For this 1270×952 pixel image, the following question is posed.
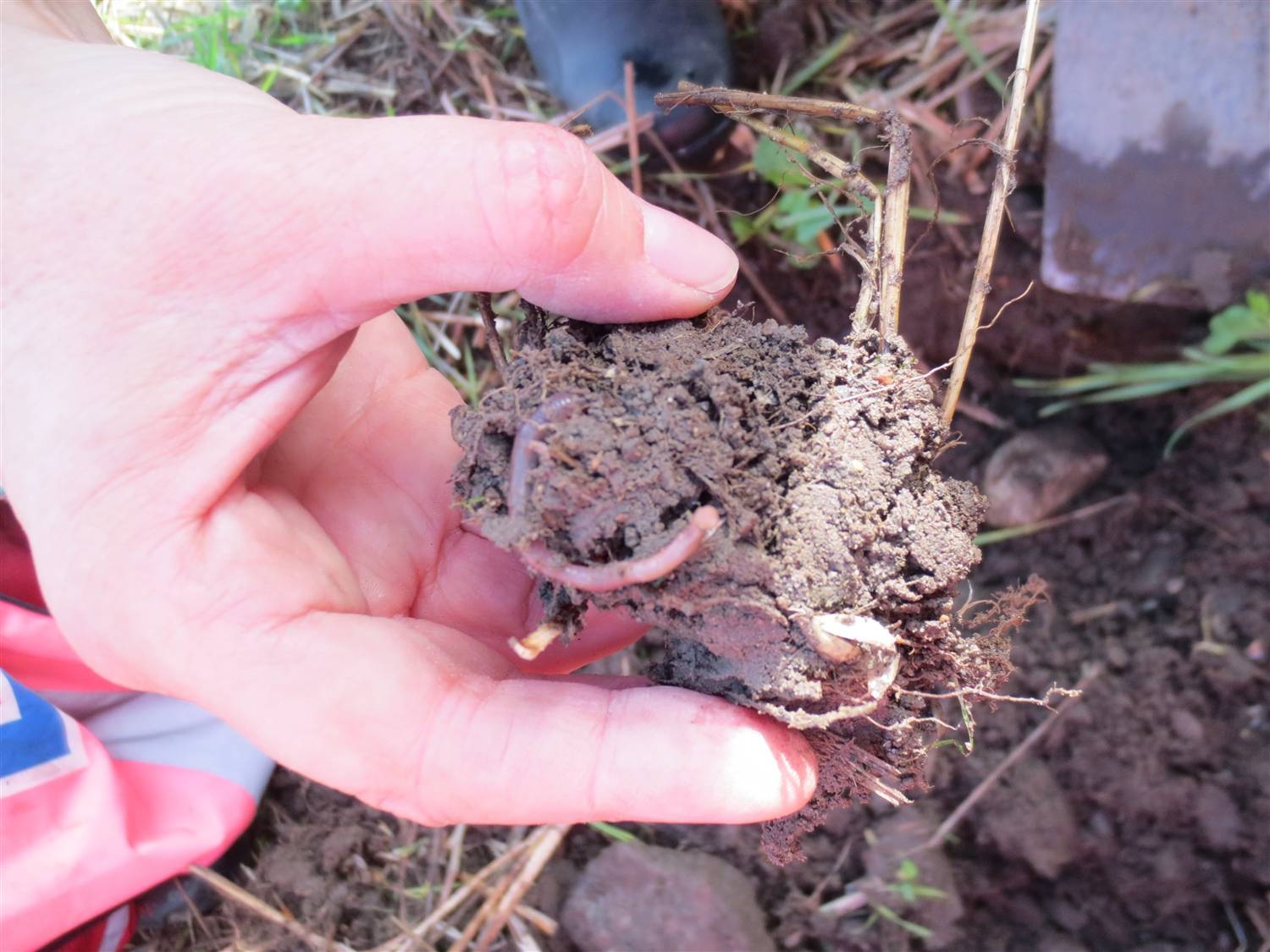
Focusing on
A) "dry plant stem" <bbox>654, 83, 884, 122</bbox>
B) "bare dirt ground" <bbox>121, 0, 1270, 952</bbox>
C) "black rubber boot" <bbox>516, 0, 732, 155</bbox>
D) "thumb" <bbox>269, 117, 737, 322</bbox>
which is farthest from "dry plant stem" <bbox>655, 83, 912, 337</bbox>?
"black rubber boot" <bbox>516, 0, 732, 155</bbox>

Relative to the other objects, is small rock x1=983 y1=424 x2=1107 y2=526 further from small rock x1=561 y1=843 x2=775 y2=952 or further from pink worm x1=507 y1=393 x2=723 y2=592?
pink worm x1=507 y1=393 x2=723 y2=592

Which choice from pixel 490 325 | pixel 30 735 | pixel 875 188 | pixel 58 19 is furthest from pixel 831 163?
pixel 30 735

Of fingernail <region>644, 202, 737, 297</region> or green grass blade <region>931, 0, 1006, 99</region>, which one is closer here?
fingernail <region>644, 202, 737, 297</region>

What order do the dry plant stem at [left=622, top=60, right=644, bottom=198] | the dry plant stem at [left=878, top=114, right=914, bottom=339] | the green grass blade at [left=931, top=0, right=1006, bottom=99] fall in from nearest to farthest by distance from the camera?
the dry plant stem at [left=878, top=114, right=914, bottom=339]
the dry plant stem at [left=622, top=60, right=644, bottom=198]
the green grass blade at [left=931, top=0, right=1006, bottom=99]

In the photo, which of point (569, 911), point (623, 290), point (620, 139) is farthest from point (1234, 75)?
point (569, 911)

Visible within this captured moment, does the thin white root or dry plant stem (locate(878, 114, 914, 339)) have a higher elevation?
dry plant stem (locate(878, 114, 914, 339))

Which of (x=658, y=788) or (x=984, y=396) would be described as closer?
(x=658, y=788)

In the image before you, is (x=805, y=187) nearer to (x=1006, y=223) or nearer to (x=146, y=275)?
(x=1006, y=223)

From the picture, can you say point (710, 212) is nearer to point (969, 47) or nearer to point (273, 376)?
point (969, 47)
